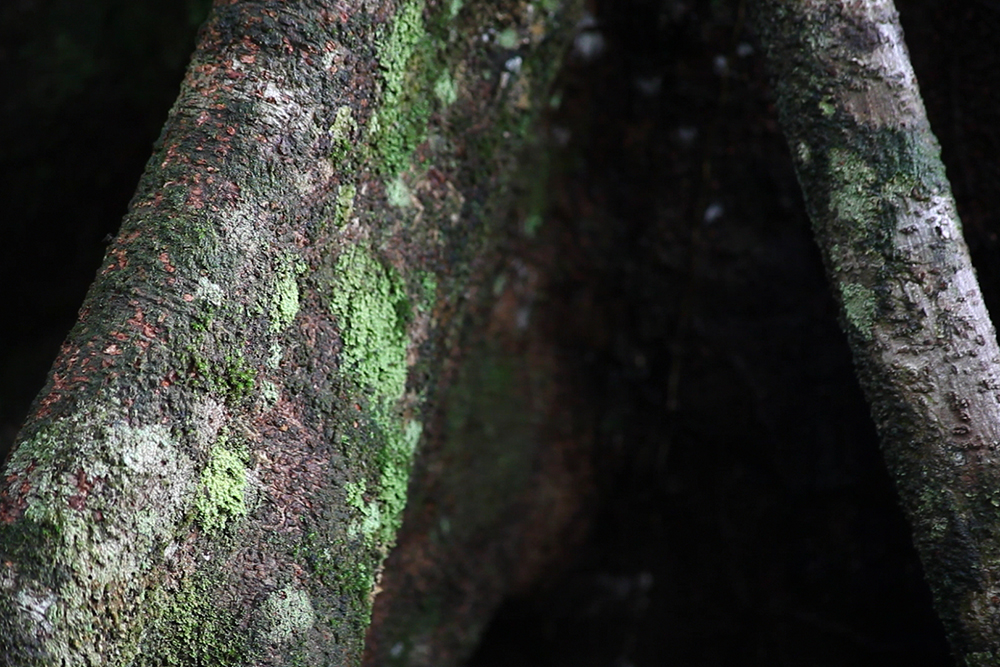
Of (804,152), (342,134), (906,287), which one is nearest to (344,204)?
(342,134)

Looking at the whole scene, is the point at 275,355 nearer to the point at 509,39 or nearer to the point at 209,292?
the point at 209,292

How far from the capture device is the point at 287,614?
1.05 metres

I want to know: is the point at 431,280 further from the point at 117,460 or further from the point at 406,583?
the point at 406,583

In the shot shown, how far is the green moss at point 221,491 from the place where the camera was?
974mm

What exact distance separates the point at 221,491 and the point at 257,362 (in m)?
0.16

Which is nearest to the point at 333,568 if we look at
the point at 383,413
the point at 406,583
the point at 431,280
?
the point at 383,413

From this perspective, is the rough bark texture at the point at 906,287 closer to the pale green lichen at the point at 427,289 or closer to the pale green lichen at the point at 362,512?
the pale green lichen at the point at 427,289

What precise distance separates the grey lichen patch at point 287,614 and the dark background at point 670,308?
1.11m

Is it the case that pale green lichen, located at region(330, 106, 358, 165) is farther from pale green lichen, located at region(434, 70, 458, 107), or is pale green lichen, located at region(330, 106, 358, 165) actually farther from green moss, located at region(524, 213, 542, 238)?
green moss, located at region(524, 213, 542, 238)

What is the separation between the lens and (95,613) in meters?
0.87

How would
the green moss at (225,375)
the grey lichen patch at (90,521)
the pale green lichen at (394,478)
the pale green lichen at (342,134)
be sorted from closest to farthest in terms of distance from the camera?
the grey lichen patch at (90,521) < the green moss at (225,375) < the pale green lichen at (342,134) < the pale green lichen at (394,478)

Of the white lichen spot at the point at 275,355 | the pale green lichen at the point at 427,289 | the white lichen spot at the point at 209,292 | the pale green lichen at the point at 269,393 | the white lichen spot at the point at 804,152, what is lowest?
the pale green lichen at the point at 269,393

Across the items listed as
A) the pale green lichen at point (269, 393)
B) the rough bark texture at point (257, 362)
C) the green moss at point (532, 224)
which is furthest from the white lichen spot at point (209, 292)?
the green moss at point (532, 224)

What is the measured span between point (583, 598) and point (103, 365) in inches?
62.7
